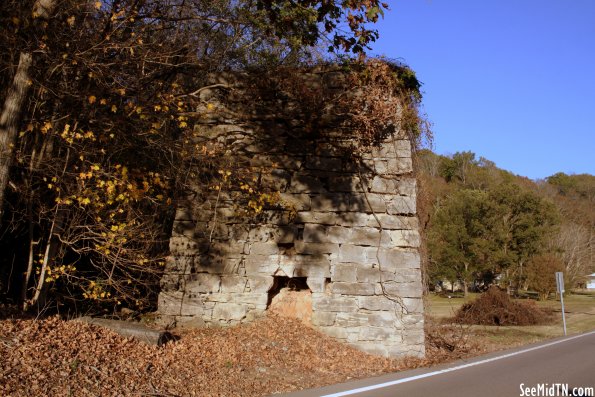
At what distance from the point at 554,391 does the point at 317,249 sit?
4376 millimetres

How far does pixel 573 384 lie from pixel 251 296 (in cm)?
538

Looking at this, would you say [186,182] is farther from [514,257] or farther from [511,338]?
[514,257]

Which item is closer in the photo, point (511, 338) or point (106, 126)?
point (106, 126)

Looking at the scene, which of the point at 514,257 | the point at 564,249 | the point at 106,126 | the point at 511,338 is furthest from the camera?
the point at 564,249

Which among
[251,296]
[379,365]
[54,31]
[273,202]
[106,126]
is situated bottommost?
[379,365]

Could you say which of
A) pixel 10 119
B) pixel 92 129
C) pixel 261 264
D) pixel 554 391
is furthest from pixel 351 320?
pixel 10 119

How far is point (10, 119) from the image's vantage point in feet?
20.4

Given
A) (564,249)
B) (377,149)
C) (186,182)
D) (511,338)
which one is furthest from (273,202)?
(564,249)

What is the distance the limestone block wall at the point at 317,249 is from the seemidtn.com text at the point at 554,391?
225cm

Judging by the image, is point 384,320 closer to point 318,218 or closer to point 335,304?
point 335,304

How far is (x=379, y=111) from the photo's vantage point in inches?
381

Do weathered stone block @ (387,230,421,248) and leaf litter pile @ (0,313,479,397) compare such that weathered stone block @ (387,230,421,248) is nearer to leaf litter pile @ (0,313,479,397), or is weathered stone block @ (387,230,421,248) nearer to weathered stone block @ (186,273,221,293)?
leaf litter pile @ (0,313,479,397)

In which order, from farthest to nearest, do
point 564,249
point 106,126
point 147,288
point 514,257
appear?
point 564,249 → point 514,257 → point 147,288 → point 106,126

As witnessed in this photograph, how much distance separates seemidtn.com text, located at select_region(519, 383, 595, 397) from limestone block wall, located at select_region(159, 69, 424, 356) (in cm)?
225
